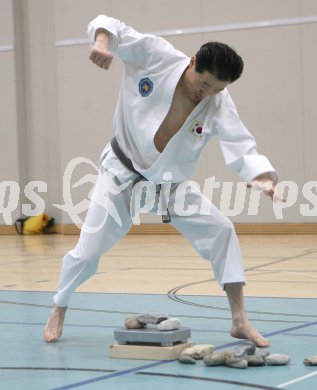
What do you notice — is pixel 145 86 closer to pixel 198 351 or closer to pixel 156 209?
pixel 156 209

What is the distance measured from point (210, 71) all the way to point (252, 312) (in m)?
1.81

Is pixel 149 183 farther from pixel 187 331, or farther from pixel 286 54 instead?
pixel 286 54

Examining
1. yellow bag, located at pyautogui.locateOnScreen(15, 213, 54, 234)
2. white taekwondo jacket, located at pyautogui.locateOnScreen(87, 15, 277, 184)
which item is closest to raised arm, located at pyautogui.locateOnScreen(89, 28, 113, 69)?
white taekwondo jacket, located at pyautogui.locateOnScreen(87, 15, 277, 184)

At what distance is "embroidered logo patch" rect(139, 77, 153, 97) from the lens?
13.7ft

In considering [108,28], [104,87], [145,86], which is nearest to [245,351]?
[145,86]

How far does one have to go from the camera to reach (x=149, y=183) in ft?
14.0

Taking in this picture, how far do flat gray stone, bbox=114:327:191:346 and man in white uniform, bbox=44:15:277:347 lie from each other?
348 millimetres

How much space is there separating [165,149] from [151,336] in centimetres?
88

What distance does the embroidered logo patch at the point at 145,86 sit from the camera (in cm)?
418

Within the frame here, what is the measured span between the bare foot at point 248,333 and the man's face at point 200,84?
1.10 meters

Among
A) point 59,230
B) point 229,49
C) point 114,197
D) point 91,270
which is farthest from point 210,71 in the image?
point 59,230

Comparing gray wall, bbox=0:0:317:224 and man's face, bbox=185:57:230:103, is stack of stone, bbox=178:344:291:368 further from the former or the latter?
gray wall, bbox=0:0:317:224

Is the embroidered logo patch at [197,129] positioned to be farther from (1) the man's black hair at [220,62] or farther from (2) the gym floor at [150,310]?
(2) the gym floor at [150,310]

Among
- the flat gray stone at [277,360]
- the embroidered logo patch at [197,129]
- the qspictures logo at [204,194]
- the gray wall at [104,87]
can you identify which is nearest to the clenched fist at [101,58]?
the embroidered logo patch at [197,129]
